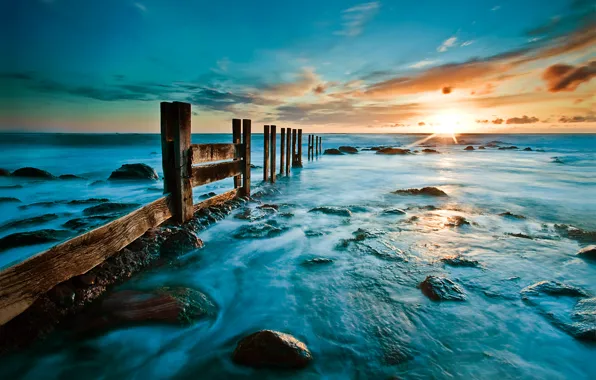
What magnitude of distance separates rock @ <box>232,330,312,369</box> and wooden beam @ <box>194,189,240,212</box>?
3919 millimetres

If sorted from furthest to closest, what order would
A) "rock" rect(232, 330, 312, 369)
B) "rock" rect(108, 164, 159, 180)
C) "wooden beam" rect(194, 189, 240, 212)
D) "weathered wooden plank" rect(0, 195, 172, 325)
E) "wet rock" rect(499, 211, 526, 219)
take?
"rock" rect(108, 164, 159, 180) → "wet rock" rect(499, 211, 526, 219) → "wooden beam" rect(194, 189, 240, 212) → "rock" rect(232, 330, 312, 369) → "weathered wooden plank" rect(0, 195, 172, 325)

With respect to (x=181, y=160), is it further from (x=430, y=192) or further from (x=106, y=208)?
(x=430, y=192)

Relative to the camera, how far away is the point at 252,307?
3.26 meters

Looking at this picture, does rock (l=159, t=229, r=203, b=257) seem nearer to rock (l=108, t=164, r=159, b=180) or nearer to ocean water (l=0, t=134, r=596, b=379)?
ocean water (l=0, t=134, r=596, b=379)

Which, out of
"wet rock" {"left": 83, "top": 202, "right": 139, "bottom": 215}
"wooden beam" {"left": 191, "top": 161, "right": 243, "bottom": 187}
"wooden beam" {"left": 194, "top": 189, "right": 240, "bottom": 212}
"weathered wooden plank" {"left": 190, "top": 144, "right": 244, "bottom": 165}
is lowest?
"wet rock" {"left": 83, "top": 202, "right": 139, "bottom": 215}

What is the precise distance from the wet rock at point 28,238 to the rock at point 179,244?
6.41ft

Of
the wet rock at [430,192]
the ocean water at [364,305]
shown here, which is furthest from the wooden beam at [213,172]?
the wet rock at [430,192]

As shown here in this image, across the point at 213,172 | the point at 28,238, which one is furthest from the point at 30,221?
the point at 213,172

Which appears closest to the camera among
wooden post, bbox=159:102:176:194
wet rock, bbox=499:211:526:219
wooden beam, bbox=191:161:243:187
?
wooden post, bbox=159:102:176:194

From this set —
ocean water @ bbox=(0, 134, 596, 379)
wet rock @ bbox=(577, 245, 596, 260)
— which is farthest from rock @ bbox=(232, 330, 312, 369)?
wet rock @ bbox=(577, 245, 596, 260)

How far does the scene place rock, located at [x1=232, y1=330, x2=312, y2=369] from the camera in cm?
229

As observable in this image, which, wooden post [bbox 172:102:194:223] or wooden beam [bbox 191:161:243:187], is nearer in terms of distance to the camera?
wooden post [bbox 172:102:194:223]

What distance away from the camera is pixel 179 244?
173 inches

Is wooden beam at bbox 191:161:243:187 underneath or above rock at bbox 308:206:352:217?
above
